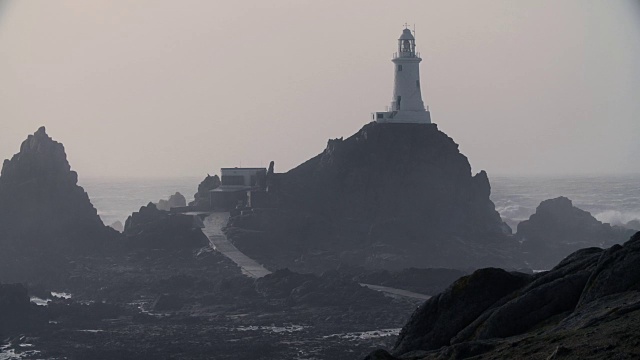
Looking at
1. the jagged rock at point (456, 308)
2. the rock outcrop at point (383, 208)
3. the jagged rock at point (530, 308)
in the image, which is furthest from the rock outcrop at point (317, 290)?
the jagged rock at point (530, 308)

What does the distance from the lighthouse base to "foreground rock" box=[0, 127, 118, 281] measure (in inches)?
1249

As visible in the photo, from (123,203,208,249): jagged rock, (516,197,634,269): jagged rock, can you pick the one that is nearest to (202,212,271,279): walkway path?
(123,203,208,249): jagged rock

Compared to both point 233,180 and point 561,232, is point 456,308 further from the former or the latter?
point 233,180

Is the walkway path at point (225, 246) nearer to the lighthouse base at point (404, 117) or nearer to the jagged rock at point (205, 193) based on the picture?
the jagged rock at point (205, 193)

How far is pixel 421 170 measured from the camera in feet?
409

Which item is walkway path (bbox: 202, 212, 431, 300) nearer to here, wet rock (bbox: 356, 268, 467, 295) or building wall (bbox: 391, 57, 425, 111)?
wet rock (bbox: 356, 268, 467, 295)

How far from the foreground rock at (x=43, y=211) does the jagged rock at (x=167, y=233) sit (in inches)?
114

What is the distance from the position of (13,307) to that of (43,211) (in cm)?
3571

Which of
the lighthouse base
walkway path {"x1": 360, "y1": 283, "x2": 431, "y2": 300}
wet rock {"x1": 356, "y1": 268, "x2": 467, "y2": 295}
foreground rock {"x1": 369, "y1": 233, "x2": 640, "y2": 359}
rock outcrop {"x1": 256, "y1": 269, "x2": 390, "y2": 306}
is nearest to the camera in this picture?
foreground rock {"x1": 369, "y1": 233, "x2": 640, "y2": 359}

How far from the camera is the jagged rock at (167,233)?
118294 millimetres

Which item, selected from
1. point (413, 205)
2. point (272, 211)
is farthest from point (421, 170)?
point (272, 211)

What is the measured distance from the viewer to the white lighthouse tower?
12744 cm

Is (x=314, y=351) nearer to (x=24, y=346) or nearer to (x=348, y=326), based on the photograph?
(x=348, y=326)

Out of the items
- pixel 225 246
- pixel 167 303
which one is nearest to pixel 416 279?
pixel 167 303
